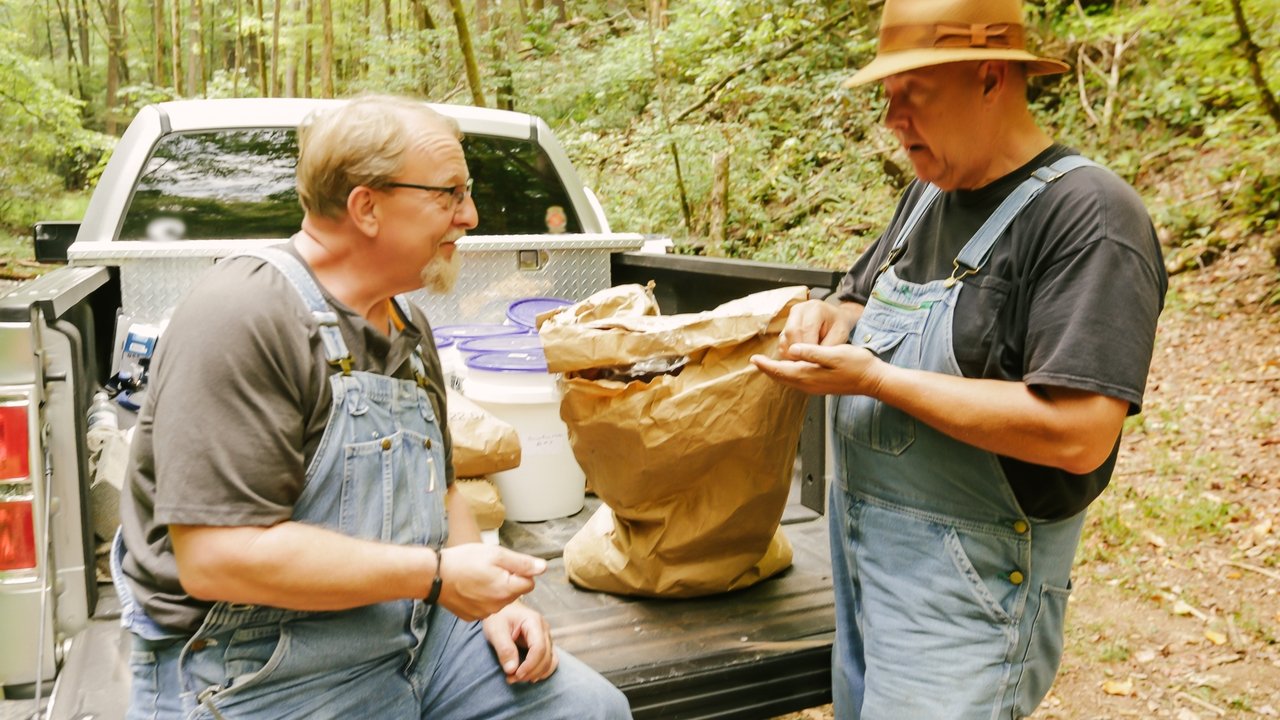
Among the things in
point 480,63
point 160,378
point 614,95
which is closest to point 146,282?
point 160,378

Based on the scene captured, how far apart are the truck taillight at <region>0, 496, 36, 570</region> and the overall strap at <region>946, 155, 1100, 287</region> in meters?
1.75

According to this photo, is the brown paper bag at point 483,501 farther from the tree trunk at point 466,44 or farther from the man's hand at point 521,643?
the tree trunk at point 466,44

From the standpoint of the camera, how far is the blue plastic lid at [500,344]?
125 inches

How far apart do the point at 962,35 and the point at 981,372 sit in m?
0.59

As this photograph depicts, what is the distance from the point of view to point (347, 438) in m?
1.57

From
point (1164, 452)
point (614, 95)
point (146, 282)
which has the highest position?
point (614, 95)

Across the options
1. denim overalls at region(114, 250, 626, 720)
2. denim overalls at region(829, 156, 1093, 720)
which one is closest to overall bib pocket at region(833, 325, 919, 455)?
denim overalls at region(829, 156, 1093, 720)

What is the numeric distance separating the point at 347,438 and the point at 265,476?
167 mm

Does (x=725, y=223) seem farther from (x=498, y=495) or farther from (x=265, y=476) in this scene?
(x=265, y=476)

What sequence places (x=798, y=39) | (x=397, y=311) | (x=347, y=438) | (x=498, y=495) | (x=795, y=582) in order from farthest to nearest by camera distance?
(x=798, y=39) → (x=498, y=495) → (x=795, y=582) → (x=397, y=311) → (x=347, y=438)

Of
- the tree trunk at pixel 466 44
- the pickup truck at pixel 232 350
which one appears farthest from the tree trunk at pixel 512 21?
the pickup truck at pixel 232 350

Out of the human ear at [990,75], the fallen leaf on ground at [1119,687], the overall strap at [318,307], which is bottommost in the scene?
the fallen leaf on ground at [1119,687]

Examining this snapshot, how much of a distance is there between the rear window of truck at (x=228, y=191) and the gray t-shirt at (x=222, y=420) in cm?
227

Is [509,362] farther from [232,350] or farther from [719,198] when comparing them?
[719,198]
